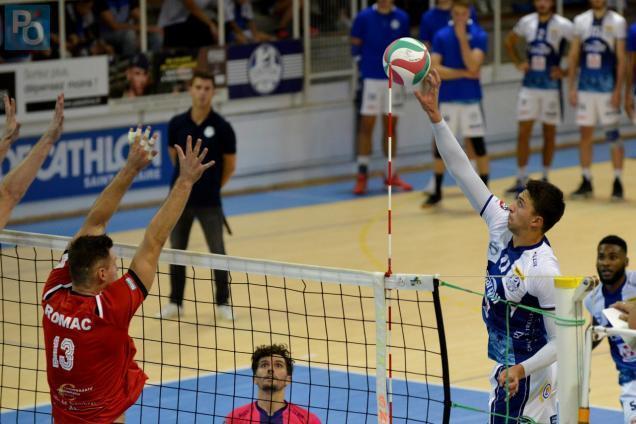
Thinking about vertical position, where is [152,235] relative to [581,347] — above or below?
above

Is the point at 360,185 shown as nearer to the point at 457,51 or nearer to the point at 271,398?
the point at 457,51

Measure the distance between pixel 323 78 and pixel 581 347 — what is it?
1352cm

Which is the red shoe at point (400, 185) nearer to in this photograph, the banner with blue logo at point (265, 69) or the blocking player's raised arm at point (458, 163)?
the banner with blue logo at point (265, 69)

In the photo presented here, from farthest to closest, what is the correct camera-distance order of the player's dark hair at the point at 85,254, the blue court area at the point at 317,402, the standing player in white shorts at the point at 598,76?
the standing player in white shorts at the point at 598,76, the blue court area at the point at 317,402, the player's dark hair at the point at 85,254

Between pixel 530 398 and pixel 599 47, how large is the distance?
11.1 m

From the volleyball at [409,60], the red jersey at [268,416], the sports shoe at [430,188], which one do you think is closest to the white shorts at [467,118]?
the sports shoe at [430,188]

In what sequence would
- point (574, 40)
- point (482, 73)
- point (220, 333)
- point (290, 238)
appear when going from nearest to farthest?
point (220, 333), point (290, 238), point (574, 40), point (482, 73)

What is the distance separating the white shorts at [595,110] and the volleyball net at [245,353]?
578cm

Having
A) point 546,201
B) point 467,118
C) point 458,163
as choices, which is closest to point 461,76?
point 467,118

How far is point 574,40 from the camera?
17.7 m

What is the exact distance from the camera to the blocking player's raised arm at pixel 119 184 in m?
7.16

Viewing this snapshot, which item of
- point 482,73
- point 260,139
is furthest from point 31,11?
point 482,73

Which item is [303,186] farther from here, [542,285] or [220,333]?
[542,285]

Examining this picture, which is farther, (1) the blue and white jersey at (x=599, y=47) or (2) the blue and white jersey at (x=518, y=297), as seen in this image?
(1) the blue and white jersey at (x=599, y=47)
